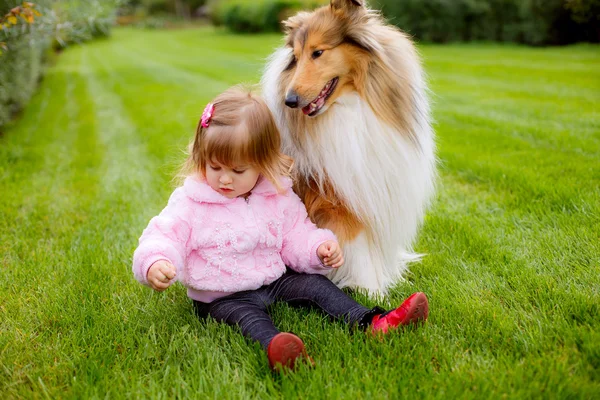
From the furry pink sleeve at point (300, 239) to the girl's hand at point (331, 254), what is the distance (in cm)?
3

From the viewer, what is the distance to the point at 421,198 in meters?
2.71

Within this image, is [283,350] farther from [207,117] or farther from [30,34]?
[30,34]

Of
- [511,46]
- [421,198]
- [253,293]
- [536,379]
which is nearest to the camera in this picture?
[536,379]

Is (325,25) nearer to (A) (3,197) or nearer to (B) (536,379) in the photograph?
(B) (536,379)

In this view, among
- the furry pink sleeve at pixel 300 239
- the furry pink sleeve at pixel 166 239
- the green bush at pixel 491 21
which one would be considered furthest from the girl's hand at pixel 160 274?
the green bush at pixel 491 21

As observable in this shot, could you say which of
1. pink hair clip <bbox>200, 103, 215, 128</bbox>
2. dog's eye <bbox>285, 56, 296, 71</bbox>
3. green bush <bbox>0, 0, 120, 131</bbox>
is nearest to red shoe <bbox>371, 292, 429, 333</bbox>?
pink hair clip <bbox>200, 103, 215, 128</bbox>

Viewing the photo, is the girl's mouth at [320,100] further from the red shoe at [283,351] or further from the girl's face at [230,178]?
the red shoe at [283,351]

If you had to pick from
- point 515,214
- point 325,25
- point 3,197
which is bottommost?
point 3,197

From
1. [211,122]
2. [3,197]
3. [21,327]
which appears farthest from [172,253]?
[3,197]

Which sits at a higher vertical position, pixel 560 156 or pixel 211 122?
pixel 211 122

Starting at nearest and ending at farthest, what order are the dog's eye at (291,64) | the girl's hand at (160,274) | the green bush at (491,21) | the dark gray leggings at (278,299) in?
the girl's hand at (160,274) → the dark gray leggings at (278,299) → the dog's eye at (291,64) → the green bush at (491,21)

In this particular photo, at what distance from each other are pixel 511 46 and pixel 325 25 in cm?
1481

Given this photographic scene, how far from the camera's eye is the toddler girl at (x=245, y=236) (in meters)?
2.26

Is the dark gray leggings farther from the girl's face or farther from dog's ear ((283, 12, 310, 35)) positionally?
dog's ear ((283, 12, 310, 35))
